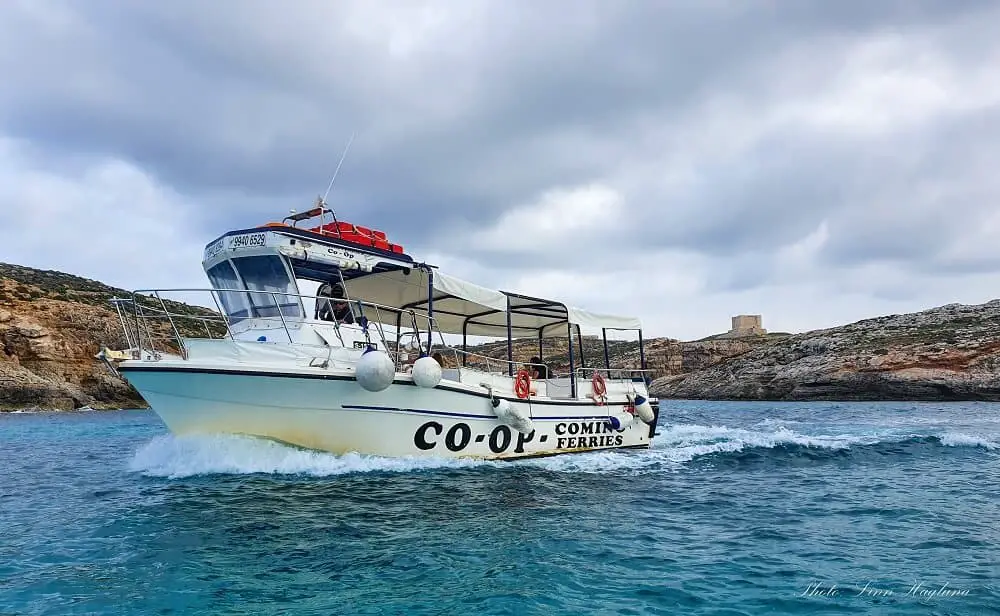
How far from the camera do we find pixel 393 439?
11.2 metres

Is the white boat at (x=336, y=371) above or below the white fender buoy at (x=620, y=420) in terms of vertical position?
above

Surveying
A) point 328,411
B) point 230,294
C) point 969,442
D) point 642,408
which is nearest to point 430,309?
point 328,411

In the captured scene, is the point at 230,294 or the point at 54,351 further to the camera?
the point at 54,351

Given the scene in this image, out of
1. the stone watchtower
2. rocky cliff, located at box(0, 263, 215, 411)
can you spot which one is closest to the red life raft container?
rocky cliff, located at box(0, 263, 215, 411)

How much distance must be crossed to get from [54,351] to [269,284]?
41.0 metres

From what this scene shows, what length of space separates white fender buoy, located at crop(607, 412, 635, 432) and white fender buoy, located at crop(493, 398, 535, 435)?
141 inches

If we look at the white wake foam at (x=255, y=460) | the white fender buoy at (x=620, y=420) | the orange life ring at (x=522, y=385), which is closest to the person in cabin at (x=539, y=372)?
the orange life ring at (x=522, y=385)

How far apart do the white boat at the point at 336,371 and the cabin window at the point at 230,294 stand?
4cm

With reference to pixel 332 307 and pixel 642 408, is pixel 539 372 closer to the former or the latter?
pixel 642 408

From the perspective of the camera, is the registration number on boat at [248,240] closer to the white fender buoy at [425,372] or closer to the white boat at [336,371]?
the white boat at [336,371]

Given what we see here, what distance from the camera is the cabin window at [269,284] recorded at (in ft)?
38.5

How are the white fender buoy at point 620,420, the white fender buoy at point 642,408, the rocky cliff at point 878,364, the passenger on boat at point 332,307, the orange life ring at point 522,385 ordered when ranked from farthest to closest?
1. the rocky cliff at point 878,364
2. the white fender buoy at point 642,408
3. the white fender buoy at point 620,420
4. the orange life ring at point 522,385
5. the passenger on boat at point 332,307

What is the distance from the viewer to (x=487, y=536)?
7.39 metres

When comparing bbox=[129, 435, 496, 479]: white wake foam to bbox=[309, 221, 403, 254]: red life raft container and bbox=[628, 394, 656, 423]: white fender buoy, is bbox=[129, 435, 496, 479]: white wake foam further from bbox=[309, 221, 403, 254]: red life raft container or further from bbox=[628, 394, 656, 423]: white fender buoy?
bbox=[628, 394, 656, 423]: white fender buoy
